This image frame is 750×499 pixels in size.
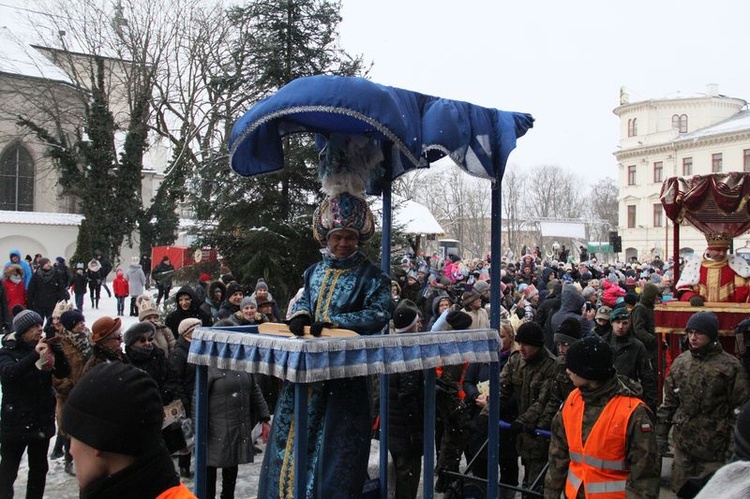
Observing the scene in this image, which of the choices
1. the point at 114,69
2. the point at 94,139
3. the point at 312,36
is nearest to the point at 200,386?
the point at 312,36

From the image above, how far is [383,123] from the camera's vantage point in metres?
4.27

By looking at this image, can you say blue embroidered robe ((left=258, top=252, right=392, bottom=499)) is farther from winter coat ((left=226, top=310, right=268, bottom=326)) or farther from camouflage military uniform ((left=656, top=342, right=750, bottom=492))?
winter coat ((left=226, top=310, right=268, bottom=326))

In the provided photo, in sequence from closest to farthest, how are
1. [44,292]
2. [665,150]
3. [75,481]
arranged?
1. [75,481]
2. [44,292]
3. [665,150]

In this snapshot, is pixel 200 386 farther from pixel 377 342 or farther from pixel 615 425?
pixel 615 425

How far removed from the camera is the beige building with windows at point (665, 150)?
5467 cm

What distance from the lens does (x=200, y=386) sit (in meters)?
4.73

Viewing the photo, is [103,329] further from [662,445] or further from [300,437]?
[662,445]

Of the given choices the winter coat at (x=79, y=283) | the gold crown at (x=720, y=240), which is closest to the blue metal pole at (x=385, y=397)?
the gold crown at (x=720, y=240)

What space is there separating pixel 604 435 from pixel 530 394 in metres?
1.91

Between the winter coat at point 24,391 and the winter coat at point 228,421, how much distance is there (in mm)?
1257

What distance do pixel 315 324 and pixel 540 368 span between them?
108 inches

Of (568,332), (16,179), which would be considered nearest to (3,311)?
(568,332)

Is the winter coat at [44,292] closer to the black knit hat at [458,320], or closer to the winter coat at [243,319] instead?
the winter coat at [243,319]

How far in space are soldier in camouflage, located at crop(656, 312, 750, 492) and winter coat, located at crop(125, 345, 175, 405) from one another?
456 cm
